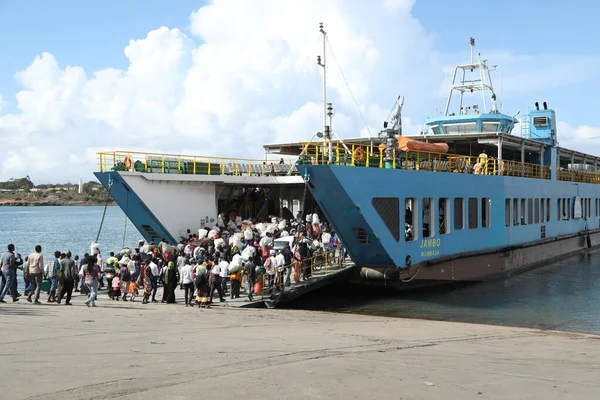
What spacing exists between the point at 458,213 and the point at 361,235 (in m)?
5.41

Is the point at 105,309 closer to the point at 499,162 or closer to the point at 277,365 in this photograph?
the point at 277,365

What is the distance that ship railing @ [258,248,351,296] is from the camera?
1620 cm

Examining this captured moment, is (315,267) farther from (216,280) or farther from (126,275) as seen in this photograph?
(126,275)

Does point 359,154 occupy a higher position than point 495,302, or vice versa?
point 359,154

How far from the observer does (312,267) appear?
1845cm

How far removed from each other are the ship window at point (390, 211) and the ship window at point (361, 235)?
69 centimetres

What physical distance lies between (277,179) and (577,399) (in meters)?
16.5

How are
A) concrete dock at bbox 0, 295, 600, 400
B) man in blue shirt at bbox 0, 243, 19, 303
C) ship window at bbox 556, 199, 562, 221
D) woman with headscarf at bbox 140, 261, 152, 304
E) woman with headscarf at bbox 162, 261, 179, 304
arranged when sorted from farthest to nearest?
ship window at bbox 556, 199, 562, 221 → woman with headscarf at bbox 140, 261, 152, 304 → woman with headscarf at bbox 162, 261, 179, 304 → man in blue shirt at bbox 0, 243, 19, 303 → concrete dock at bbox 0, 295, 600, 400

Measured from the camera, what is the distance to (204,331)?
11.4 m

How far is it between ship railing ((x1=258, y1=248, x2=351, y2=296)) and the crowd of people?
0.03m

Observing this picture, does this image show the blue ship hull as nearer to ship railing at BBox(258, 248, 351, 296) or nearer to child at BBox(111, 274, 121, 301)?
ship railing at BBox(258, 248, 351, 296)

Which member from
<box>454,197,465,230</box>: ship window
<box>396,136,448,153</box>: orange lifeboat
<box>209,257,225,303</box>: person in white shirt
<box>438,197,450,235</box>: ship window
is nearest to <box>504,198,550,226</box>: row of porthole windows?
<box>454,197,465,230</box>: ship window

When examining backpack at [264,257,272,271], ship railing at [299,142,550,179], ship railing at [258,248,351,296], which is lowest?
ship railing at [258,248,351,296]

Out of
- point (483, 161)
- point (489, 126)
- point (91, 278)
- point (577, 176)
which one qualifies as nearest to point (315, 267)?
point (91, 278)
